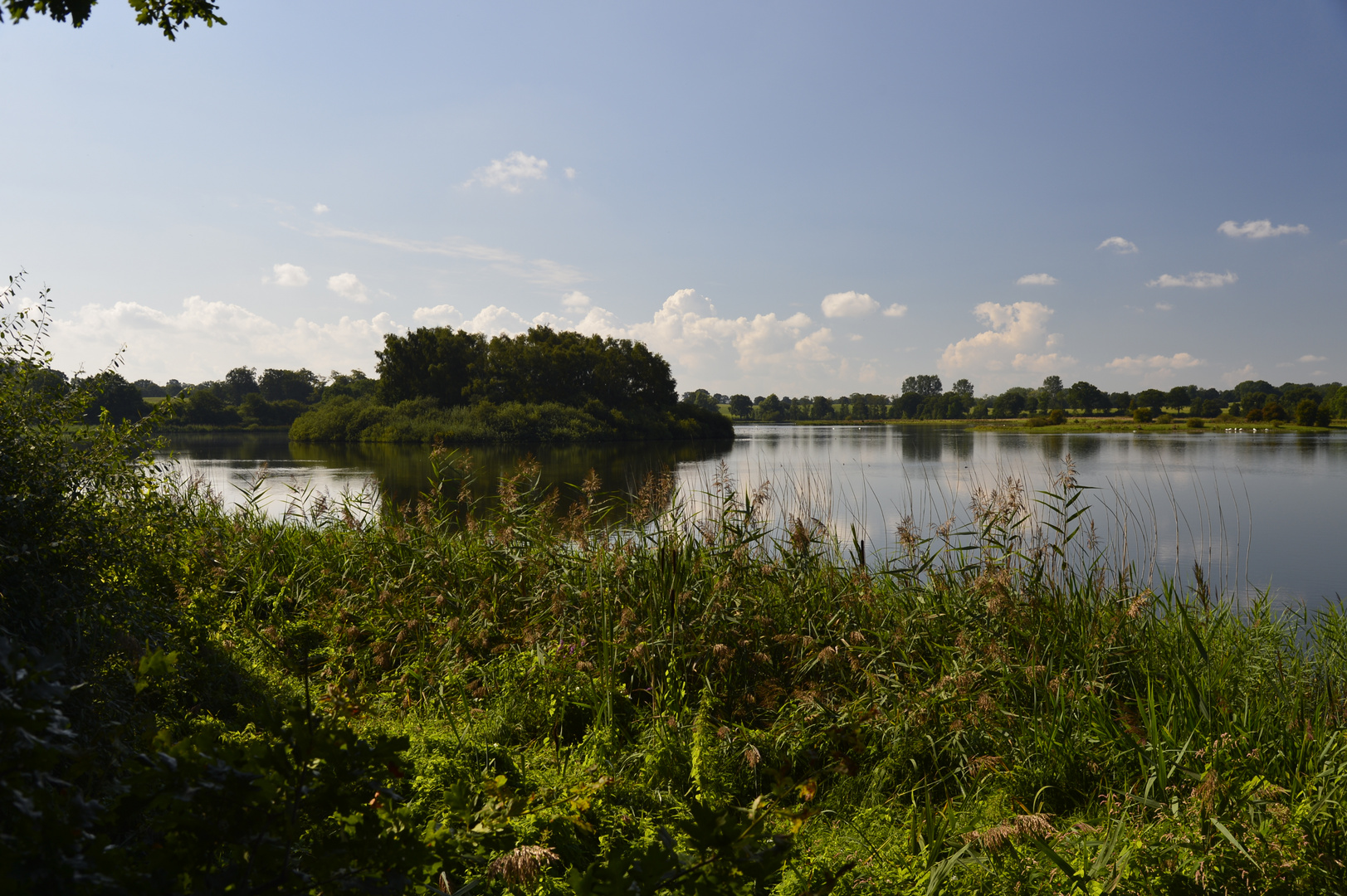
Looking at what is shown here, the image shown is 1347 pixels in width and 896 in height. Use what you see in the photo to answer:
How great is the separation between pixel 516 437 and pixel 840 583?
34806mm

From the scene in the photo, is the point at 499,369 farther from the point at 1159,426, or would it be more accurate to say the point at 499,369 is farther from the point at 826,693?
the point at 1159,426

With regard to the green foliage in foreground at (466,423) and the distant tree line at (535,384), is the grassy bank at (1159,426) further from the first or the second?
the green foliage in foreground at (466,423)

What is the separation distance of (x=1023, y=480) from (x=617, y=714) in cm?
605

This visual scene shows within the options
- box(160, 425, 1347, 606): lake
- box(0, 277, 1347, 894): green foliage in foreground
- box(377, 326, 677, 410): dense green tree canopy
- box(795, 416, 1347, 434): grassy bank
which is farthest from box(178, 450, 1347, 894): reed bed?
box(795, 416, 1347, 434): grassy bank

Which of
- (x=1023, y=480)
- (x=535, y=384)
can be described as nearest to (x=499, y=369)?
(x=535, y=384)

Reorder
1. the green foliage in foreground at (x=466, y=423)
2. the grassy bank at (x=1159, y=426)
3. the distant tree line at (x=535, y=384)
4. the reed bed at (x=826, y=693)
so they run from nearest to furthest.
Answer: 1. the reed bed at (x=826, y=693)
2. the green foliage in foreground at (x=466, y=423)
3. the distant tree line at (x=535, y=384)
4. the grassy bank at (x=1159, y=426)

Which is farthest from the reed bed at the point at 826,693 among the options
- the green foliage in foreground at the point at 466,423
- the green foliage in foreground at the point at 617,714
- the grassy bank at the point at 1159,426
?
the grassy bank at the point at 1159,426

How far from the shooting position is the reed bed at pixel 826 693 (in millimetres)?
2293

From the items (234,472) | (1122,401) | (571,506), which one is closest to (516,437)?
(234,472)

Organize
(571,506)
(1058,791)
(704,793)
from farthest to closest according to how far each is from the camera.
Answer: (571,506), (1058,791), (704,793)

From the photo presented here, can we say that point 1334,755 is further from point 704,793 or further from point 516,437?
point 516,437

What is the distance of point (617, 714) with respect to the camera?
11.7 feet

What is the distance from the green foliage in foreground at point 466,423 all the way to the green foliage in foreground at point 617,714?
3285cm

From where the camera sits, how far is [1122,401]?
73.1m
